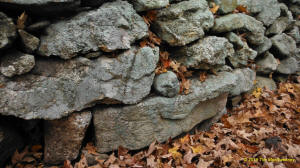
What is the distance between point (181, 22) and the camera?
347 cm

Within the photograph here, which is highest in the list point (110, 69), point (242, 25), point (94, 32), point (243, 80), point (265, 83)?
point (94, 32)

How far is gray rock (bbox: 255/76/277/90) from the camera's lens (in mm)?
5205

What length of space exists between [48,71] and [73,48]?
0.44m

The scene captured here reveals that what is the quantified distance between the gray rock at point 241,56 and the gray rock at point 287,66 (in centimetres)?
160

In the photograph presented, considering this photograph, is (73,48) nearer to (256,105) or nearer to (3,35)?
(3,35)

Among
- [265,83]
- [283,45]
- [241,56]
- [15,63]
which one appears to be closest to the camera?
[15,63]

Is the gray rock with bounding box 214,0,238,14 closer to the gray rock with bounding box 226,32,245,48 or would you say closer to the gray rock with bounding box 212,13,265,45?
the gray rock with bounding box 212,13,265,45

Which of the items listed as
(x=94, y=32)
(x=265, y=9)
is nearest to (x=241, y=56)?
(x=265, y=9)

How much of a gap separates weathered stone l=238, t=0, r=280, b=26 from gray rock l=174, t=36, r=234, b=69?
1.53 metres

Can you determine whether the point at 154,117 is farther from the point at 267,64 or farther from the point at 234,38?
the point at 267,64

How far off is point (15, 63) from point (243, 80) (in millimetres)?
4117

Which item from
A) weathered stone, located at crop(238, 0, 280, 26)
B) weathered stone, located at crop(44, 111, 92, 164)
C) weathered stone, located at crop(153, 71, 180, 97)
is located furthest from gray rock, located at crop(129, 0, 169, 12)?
weathered stone, located at crop(238, 0, 280, 26)

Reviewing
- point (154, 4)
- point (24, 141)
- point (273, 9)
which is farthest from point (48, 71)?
point (273, 9)

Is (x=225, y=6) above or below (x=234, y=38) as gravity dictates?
above
